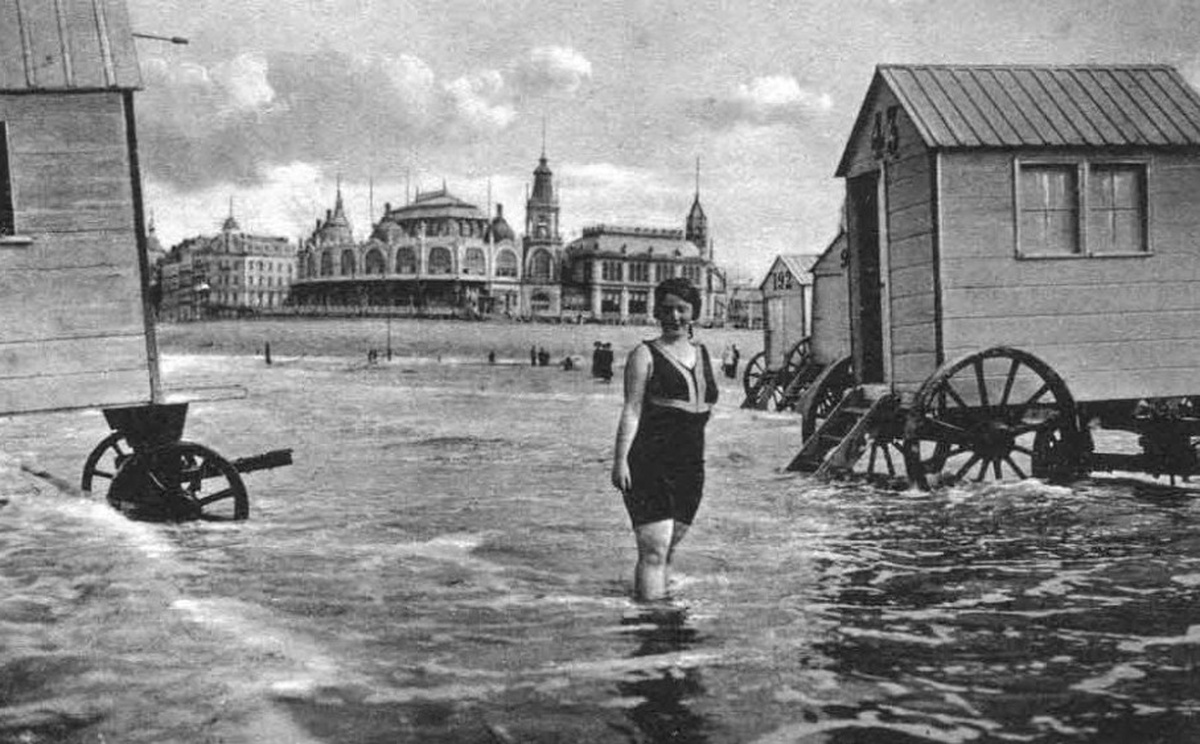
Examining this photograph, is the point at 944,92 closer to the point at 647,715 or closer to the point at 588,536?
the point at 588,536

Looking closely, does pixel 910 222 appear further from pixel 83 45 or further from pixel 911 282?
pixel 83 45

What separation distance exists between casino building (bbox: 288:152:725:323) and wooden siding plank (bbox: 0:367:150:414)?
161 meters

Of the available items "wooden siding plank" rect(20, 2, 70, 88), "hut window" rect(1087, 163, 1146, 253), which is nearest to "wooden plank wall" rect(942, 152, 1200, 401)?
"hut window" rect(1087, 163, 1146, 253)

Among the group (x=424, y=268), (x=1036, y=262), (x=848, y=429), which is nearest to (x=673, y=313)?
(x=1036, y=262)

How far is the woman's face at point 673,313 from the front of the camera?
6809 millimetres

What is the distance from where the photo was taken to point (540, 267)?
19300cm

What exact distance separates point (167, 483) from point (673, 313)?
252 inches

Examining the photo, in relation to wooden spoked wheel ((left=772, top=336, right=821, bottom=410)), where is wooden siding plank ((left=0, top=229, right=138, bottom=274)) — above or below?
above

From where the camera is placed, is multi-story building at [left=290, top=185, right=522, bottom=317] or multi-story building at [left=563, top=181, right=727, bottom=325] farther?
multi-story building at [left=563, top=181, right=727, bottom=325]

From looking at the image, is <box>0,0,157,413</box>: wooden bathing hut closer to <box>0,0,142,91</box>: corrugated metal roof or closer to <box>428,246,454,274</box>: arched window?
<box>0,0,142,91</box>: corrugated metal roof

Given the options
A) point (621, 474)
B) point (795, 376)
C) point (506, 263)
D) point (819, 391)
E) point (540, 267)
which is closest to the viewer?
point (621, 474)

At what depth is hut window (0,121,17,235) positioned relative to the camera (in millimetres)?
10445

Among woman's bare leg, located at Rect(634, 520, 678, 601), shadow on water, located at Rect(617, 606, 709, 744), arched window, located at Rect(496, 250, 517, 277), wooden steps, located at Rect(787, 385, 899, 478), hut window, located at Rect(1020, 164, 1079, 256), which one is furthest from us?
arched window, located at Rect(496, 250, 517, 277)

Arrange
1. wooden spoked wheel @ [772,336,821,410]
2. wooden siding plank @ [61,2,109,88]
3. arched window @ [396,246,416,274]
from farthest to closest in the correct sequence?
1. arched window @ [396,246,416,274]
2. wooden spoked wheel @ [772,336,821,410]
3. wooden siding plank @ [61,2,109,88]
